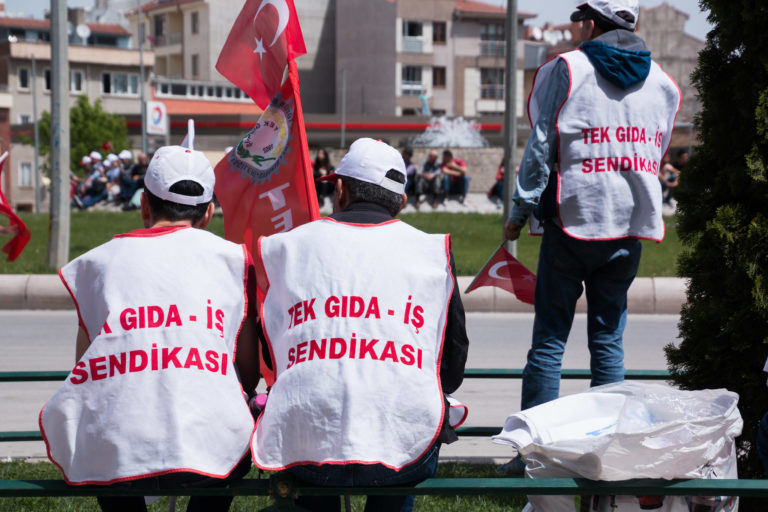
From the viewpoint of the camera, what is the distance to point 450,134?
62625 millimetres

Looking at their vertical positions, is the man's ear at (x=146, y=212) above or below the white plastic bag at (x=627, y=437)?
above

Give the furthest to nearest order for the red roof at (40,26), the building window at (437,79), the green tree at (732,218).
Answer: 1. the red roof at (40,26)
2. the building window at (437,79)
3. the green tree at (732,218)

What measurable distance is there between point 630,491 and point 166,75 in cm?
9743

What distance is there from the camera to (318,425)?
2748 millimetres

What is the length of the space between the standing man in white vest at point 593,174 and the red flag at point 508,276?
26 centimetres

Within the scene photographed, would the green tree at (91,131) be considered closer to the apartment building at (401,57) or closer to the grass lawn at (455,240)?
the apartment building at (401,57)

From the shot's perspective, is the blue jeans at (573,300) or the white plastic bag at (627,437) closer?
the white plastic bag at (627,437)

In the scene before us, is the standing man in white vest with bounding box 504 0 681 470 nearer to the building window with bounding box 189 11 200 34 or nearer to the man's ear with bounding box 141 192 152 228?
the man's ear with bounding box 141 192 152 228

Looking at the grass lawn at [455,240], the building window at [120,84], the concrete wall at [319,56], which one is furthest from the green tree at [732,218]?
the building window at [120,84]

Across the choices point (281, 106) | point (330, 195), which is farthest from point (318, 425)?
point (330, 195)

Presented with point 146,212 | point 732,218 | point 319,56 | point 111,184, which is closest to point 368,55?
point 319,56

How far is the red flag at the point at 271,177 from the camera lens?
13.5ft

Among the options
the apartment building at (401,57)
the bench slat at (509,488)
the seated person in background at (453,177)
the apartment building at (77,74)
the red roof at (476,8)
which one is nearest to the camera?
the bench slat at (509,488)

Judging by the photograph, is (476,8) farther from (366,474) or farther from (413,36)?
(366,474)
